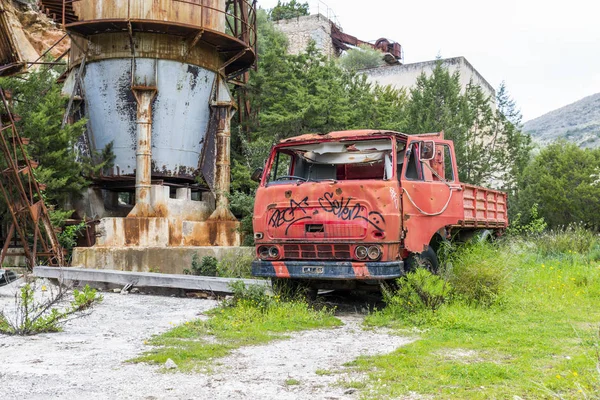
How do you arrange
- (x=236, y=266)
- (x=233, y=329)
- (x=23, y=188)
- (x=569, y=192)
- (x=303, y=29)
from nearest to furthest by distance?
(x=233, y=329) < (x=23, y=188) < (x=236, y=266) < (x=569, y=192) < (x=303, y=29)

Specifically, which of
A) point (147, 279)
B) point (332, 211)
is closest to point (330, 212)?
point (332, 211)

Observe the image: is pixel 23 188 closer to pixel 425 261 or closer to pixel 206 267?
pixel 206 267

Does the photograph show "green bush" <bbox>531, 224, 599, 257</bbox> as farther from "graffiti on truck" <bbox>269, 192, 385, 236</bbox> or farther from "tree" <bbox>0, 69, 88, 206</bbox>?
"tree" <bbox>0, 69, 88, 206</bbox>

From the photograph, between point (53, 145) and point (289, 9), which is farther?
point (289, 9)

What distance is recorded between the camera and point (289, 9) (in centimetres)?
4834

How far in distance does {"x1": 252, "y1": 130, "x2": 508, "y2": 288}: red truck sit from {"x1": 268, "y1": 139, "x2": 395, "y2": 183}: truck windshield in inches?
0.6

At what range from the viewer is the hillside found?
93.9 metres

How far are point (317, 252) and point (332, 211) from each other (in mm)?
593

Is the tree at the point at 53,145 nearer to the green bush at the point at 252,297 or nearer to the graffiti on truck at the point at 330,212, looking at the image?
the green bush at the point at 252,297

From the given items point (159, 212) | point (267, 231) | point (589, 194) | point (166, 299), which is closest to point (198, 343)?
point (267, 231)

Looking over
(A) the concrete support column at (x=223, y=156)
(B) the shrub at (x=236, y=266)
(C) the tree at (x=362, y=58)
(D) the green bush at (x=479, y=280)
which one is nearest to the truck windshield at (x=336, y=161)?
(D) the green bush at (x=479, y=280)

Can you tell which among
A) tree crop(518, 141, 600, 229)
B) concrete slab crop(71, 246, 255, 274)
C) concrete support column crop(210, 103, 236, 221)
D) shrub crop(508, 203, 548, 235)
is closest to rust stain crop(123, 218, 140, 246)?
concrete slab crop(71, 246, 255, 274)

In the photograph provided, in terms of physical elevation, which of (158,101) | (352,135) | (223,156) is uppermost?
(158,101)

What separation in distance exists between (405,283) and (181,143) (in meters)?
9.96
